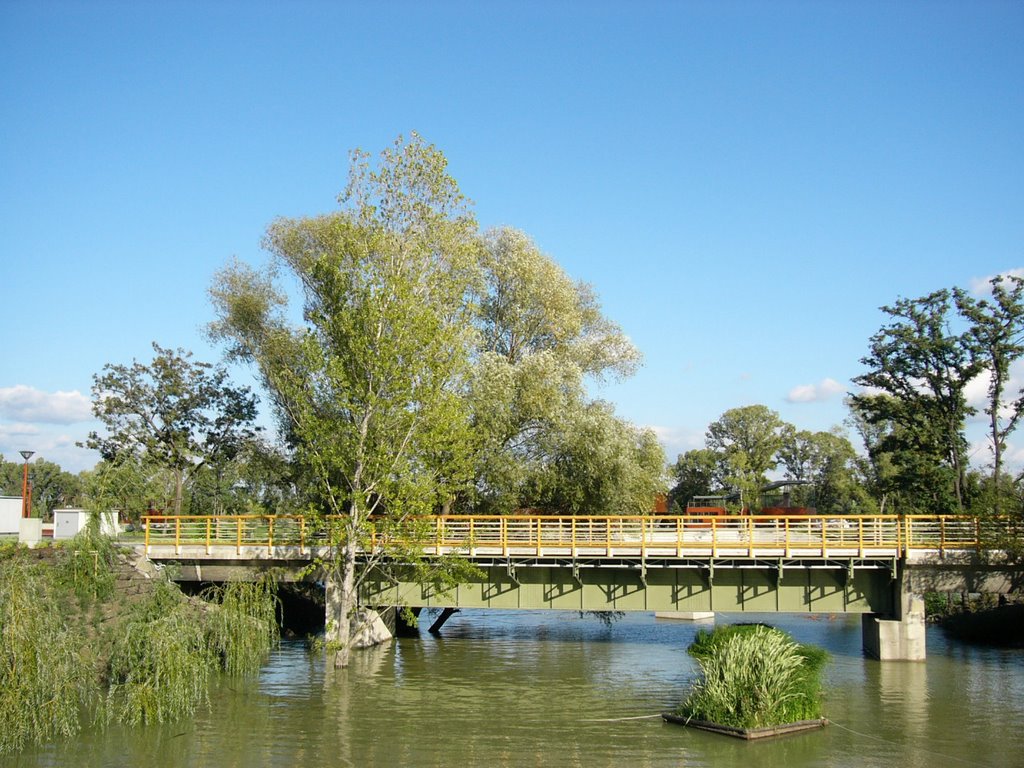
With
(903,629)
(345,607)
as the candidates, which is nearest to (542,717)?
(345,607)

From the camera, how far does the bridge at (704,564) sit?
35.2 metres

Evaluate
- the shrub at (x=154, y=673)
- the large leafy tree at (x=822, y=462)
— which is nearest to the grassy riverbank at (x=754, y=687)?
the shrub at (x=154, y=673)

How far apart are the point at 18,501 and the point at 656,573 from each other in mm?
39622

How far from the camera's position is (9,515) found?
56.5 meters

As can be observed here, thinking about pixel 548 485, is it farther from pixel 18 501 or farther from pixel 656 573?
pixel 18 501

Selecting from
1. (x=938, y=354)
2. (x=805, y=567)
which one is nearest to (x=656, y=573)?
(x=805, y=567)

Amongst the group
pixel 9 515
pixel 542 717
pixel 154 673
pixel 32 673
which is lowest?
pixel 542 717

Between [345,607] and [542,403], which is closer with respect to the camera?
[345,607]

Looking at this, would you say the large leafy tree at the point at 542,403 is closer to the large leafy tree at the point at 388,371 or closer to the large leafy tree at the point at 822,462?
the large leafy tree at the point at 388,371

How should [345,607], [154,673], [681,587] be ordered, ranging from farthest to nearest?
[681,587] < [345,607] < [154,673]

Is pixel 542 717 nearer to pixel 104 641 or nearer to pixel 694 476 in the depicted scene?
pixel 104 641

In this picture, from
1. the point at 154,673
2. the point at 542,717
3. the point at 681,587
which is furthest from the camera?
the point at 681,587

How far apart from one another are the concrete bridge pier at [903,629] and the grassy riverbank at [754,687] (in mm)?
11382

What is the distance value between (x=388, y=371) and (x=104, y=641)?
40.7ft
